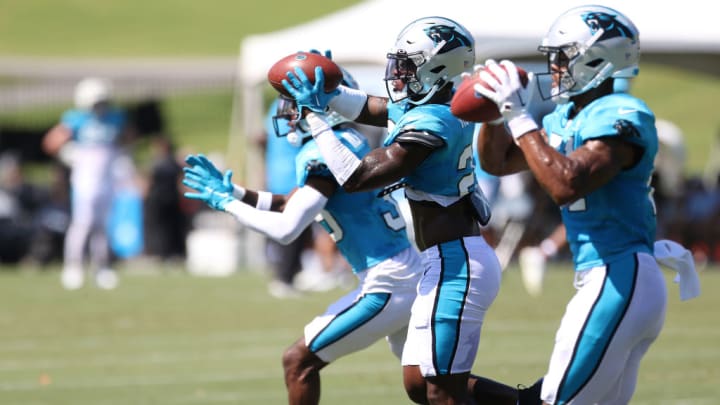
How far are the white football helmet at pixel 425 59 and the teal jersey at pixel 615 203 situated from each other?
2.27ft

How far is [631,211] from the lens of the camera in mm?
4480

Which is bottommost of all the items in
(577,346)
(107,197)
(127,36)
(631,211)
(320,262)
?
(127,36)

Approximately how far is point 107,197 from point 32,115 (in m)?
28.6

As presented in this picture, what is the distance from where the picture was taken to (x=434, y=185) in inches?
197

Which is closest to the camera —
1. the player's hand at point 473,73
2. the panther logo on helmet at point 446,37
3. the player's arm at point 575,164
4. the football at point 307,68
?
the player's arm at point 575,164

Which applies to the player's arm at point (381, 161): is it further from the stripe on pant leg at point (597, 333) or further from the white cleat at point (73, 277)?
the white cleat at point (73, 277)

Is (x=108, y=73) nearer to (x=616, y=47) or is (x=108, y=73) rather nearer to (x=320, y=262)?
(x=320, y=262)

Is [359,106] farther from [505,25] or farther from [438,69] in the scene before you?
[505,25]

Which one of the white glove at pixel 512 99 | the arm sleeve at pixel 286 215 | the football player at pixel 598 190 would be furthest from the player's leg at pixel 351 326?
the white glove at pixel 512 99

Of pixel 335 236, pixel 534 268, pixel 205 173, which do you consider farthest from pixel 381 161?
pixel 534 268

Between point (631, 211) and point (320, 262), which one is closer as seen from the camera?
point (631, 211)

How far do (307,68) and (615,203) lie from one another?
4.58 ft

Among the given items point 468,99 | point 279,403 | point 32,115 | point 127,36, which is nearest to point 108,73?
point 32,115

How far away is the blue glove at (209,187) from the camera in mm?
5277
